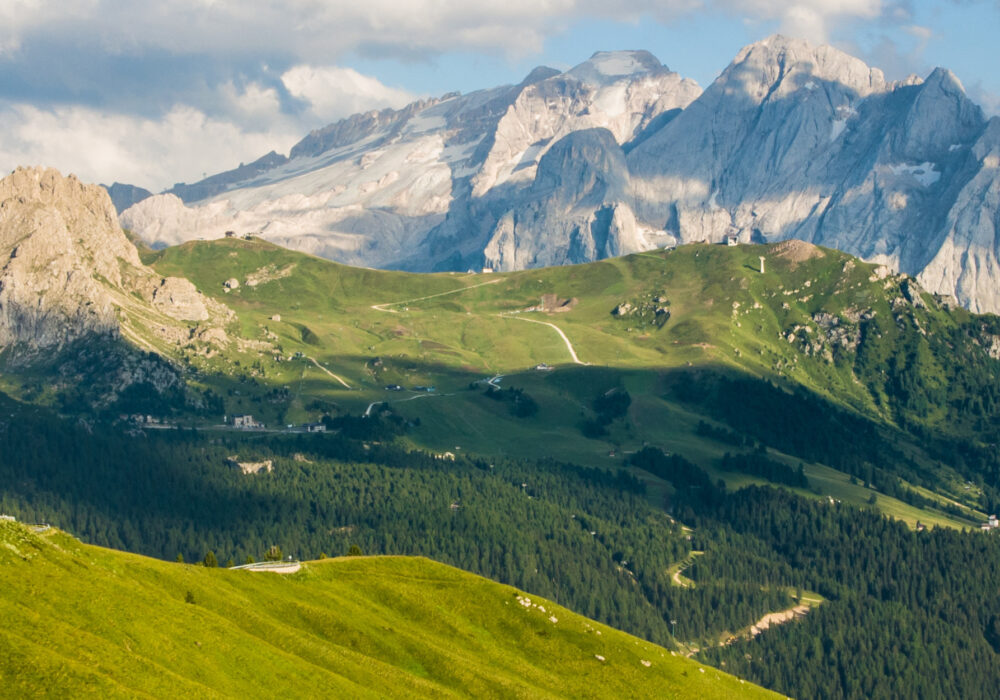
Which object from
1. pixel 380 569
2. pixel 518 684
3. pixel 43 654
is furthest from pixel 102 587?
pixel 380 569

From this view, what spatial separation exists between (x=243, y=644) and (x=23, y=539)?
63.3 ft

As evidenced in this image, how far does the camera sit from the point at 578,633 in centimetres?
14388

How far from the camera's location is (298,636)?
371 ft

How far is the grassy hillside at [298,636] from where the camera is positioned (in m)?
85.7

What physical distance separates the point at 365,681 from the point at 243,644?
11.6 meters

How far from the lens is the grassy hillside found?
85688 millimetres

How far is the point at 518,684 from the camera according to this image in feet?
397

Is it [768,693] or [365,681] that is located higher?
[365,681]

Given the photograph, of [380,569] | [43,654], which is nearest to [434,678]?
[380,569]

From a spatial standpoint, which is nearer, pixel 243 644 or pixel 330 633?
pixel 243 644

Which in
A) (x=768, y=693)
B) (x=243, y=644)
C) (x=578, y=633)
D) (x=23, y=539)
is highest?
(x=23, y=539)

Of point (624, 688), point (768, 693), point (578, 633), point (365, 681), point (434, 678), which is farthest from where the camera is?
point (768, 693)

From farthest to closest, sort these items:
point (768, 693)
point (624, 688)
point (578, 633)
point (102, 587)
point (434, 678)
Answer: point (768, 693)
point (578, 633)
point (624, 688)
point (434, 678)
point (102, 587)

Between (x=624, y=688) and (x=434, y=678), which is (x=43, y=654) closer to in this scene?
(x=434, y=678)
